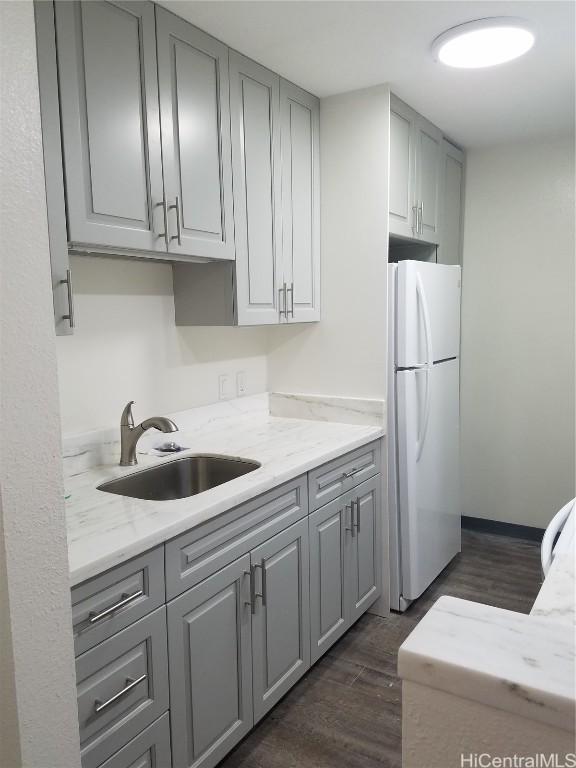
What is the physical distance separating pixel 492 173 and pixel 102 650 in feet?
11.1

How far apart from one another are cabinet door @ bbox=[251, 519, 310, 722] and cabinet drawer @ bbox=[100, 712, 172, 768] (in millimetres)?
410

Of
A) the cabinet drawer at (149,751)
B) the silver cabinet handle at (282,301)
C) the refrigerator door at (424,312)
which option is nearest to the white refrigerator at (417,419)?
the refrigerator door at (424,312)

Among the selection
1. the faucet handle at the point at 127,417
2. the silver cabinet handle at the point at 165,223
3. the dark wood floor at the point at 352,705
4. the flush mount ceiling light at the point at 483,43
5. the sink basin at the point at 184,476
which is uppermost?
the flush mount ceiling light at the point at 483,43

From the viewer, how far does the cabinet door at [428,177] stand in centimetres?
296

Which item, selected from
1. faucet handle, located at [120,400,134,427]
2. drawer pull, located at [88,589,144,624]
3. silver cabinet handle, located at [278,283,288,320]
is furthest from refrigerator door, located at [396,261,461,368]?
drawer pull, located at [88,589,144,624]

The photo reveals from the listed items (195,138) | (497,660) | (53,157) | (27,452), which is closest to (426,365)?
(195,138)

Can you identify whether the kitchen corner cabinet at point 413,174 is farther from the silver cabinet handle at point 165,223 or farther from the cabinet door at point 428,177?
the silver cabinet handle at point 165,223

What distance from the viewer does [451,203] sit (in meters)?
3.47

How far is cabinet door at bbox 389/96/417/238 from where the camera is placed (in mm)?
2676

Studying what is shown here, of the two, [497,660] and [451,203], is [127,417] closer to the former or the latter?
[497,660]

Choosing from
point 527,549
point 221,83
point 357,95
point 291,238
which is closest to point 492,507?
point 527,549

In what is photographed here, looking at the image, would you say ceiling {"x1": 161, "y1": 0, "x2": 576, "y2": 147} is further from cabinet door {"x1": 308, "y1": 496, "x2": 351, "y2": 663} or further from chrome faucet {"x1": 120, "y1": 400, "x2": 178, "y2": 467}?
cabinet door {"x1": 308, "y1": 496, "x2": 351, "y2": 663}

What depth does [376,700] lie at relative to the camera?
7.10 feet

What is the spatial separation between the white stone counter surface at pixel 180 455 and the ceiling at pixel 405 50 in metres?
1.48
